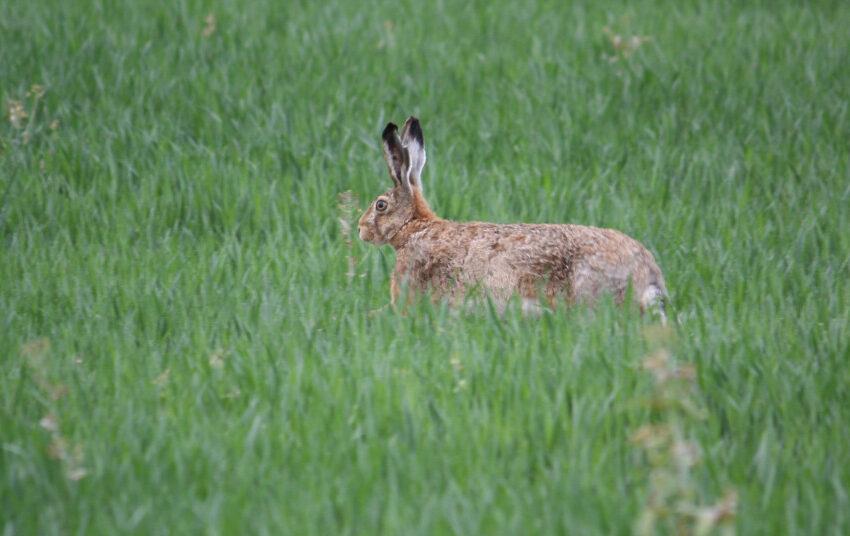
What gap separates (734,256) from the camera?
5699mm

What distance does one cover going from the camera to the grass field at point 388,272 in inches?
135

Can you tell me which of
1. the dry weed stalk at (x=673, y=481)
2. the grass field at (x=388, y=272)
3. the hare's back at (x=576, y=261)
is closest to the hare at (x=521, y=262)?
the hare's back at (x=576, y=261)

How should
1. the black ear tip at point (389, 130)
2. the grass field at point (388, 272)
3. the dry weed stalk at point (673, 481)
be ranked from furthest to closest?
1. the black ear tip at point (389, 130)
2. the grass field at point (388, 272)
3. the dry weed stalk at point (673, 481)

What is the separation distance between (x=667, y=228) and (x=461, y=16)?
4.81 m

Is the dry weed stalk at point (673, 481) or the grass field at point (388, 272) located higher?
the dry weed stalk at point (673, 481)

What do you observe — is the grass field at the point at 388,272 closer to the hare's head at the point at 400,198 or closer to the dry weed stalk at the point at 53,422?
the dry weed stalk at the point at 53,422

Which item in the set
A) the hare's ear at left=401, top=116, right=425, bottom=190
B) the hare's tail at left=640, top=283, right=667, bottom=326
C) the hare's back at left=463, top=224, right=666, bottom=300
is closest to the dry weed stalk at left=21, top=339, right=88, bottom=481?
the hare's back at left=463, top=224, right=666, bottom=300

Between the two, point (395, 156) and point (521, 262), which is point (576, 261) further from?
point (395, 156)

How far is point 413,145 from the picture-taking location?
565 centimetres

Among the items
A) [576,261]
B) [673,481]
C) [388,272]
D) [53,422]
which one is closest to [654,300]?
[576,261]

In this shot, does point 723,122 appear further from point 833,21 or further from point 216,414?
point 216,414

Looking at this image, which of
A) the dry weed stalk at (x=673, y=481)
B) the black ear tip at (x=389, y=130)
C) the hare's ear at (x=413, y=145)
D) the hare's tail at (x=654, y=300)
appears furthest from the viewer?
the hare's ear at (x=413, y=145)

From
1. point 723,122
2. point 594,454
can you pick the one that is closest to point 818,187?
point 723,122

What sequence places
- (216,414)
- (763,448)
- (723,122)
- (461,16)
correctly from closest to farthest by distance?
1. (763,448)
2. (216,414)
3. (723,122)
4. (461,16)
